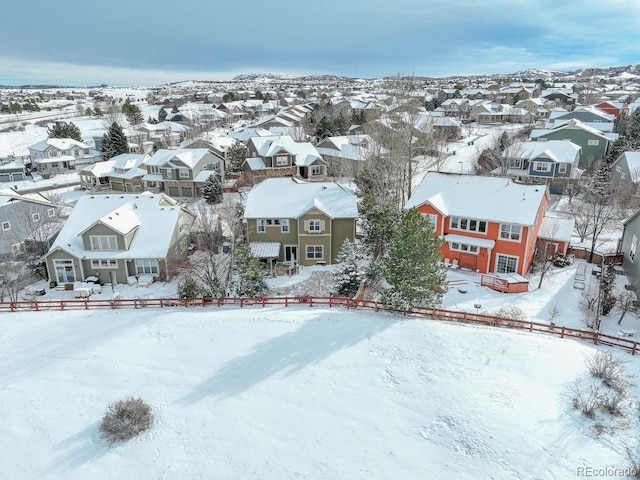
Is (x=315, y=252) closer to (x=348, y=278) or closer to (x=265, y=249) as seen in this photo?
(x=265, y=249)

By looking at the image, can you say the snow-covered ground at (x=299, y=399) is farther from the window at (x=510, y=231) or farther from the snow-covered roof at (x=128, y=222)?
the window at (x=510, y=231)

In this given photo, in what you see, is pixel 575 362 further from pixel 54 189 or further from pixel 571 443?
pixel 54 189

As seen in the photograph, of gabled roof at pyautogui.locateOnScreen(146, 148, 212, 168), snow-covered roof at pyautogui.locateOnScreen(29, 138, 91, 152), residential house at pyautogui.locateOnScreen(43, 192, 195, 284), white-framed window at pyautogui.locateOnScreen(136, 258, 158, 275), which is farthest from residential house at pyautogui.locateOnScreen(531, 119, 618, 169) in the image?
snow-covered roof at pyautogui.locateOnScreen(29, 138, 91, 152)

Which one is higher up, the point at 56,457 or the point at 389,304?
the point at 389,304

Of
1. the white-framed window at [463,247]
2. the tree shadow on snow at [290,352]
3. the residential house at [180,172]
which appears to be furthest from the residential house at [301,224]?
the residential house at [180,172]

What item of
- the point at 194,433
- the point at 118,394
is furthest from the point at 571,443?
the point at 118,394
